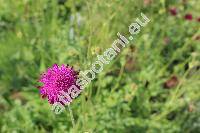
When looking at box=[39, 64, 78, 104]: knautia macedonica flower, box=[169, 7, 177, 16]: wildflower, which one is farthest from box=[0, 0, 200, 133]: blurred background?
box=[39, 64, 78, 104]: knautia macedonica flower

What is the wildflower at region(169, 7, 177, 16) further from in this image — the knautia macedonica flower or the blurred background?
the knautia macedonica flower

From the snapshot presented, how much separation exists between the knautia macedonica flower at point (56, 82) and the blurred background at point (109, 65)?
1.63 feet

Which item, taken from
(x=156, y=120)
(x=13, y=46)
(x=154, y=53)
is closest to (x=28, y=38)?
(x=13, y=46)

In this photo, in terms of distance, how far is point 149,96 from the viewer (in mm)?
2387

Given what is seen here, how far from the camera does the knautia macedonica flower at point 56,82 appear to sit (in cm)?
130

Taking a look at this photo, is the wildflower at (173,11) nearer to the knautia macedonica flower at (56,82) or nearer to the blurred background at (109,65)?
the blurred background at (109,65)

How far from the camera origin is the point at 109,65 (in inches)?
93.4

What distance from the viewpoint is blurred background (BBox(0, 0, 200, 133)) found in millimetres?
2098

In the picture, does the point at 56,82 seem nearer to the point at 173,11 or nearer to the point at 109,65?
the point at 109,65

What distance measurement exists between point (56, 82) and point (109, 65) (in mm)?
1068

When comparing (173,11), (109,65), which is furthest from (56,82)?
(173,11)

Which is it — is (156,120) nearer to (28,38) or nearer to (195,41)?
(195,41)

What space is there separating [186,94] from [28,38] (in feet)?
3.63

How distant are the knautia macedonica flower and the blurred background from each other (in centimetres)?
50
